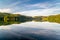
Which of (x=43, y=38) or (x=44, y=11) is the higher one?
(x=44, y=11)

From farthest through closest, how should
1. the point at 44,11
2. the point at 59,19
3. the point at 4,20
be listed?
the point at 59,19 < the point at 4,20 < the point at 44,11

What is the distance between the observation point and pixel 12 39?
18.3 feet

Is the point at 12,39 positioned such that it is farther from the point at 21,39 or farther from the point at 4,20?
the point at 4,20

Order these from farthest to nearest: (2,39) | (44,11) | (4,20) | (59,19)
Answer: (59,19) < (4,20) < (44,11) < (2,39)

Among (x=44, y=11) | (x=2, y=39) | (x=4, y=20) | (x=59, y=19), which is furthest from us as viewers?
(x=59, y=19)

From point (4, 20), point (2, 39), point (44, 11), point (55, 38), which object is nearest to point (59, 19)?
point (4, 20)

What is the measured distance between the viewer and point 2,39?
554 centimetres

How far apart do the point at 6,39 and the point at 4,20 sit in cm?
781

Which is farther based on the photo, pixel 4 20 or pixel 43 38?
pixel 4 20

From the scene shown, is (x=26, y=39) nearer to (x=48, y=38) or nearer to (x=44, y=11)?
(x=48, y=38)

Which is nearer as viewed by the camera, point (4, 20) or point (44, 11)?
point (44, 11)

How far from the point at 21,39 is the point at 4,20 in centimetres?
786

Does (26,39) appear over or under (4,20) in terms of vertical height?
under

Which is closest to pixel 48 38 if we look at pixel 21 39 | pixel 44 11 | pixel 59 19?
pixel 21 39
